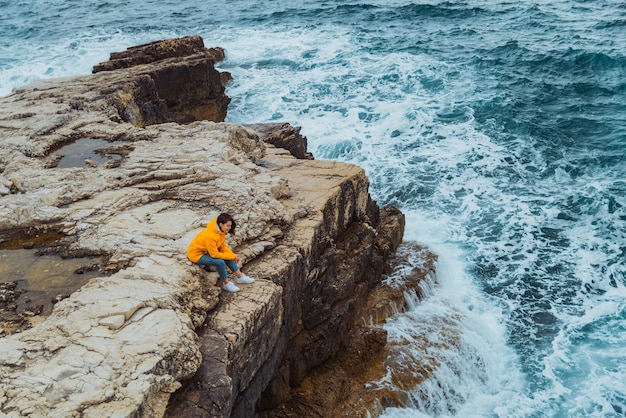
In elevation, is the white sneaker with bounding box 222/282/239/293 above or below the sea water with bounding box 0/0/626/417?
above

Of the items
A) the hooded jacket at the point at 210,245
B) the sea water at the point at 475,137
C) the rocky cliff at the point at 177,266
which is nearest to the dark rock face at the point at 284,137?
the rocky cliff at the point at 177,266

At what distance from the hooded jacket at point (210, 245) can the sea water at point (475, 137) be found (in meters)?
5.33

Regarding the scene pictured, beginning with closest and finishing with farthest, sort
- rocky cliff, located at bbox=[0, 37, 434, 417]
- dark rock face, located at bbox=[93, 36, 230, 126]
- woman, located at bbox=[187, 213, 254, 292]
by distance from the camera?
1. rocky cliff, located at bbox=[0, 37, 434, 417]
2. woman, located at bbox=[187, 213, 254, 292]
3. dark rock face, located at bbox=[93, 36, 230, 126]

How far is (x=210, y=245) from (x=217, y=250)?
0.15m

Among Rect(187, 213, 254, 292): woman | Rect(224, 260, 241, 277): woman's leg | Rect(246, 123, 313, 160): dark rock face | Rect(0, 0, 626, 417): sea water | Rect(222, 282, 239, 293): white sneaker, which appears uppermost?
Rect(187, 213, 254, 292): woman

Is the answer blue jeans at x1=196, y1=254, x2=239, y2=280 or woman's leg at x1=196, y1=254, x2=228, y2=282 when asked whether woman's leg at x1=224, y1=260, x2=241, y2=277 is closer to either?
blue jeans at x1=196, y1=254, x2=239, y2=280

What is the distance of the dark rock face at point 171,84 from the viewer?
18.0 meters

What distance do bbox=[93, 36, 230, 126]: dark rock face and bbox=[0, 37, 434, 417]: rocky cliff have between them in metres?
1.41

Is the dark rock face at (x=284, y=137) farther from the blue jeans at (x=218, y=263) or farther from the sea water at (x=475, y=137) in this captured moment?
the blue jeans at (x=218, y=263)

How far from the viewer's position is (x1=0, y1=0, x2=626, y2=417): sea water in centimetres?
1218

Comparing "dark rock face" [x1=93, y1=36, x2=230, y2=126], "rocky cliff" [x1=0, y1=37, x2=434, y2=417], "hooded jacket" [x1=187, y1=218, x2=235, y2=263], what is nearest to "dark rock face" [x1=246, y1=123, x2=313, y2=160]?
"rocky cliff" [x1=0, y1=37, x2=434, y2=417]

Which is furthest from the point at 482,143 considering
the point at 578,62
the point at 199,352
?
the point at 199,352

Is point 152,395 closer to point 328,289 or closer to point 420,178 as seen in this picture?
point 328,289

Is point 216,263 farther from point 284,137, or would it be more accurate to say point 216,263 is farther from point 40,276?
point 284,137
